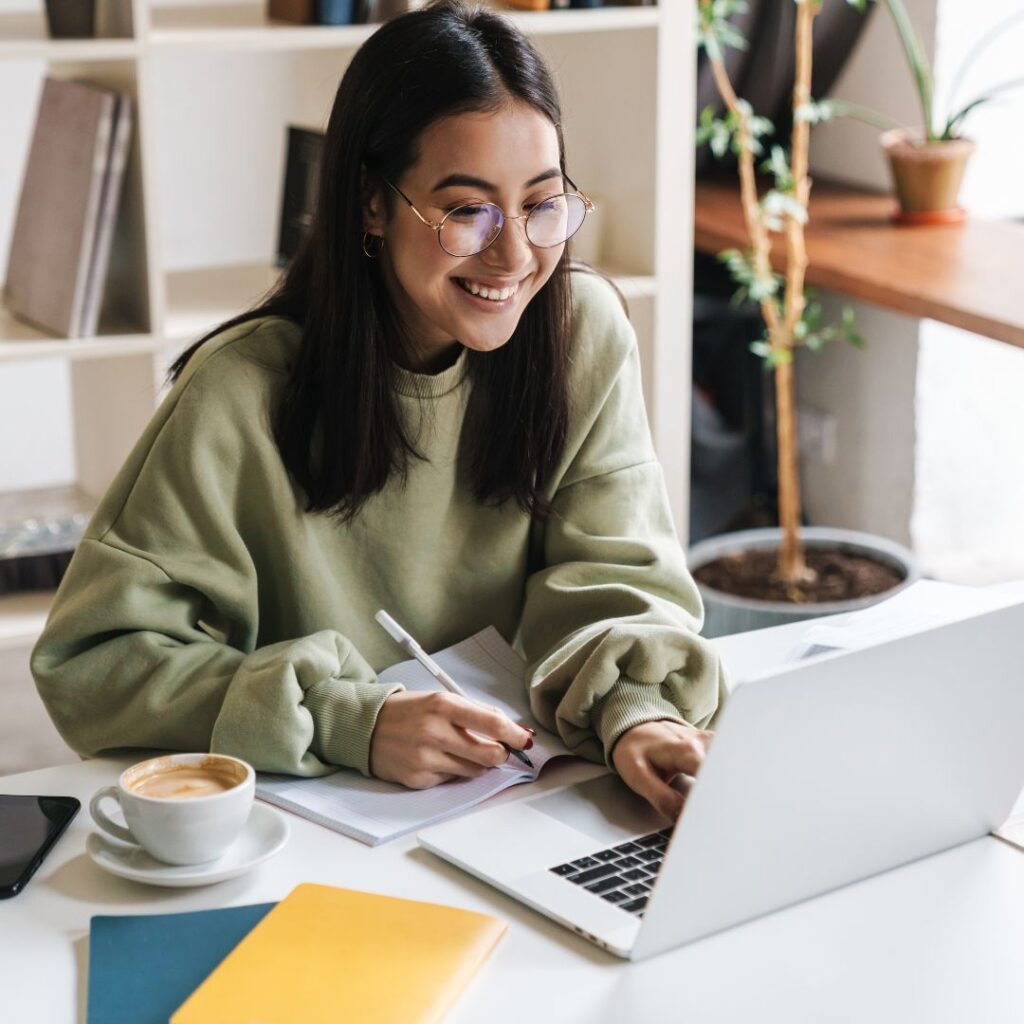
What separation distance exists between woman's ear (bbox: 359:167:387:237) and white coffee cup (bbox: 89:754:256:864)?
0.52m

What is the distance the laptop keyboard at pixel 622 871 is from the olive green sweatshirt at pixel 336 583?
0.14 metres

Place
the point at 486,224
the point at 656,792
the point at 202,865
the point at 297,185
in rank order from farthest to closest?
the point at 297,185 < the point at 486,224 < the point at 656,792 < the point at 202,865

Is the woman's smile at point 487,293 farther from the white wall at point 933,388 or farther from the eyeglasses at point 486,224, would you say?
the white wall at point 933,388

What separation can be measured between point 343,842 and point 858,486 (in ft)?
8.26

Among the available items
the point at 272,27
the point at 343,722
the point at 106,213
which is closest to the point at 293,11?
the point at 272,27

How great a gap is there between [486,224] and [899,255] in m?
1.64

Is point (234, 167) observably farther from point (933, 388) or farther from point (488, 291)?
point (488, 291)

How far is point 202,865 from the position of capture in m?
1.06

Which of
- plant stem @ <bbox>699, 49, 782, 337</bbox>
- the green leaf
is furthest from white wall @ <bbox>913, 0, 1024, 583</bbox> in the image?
plant stem @ <bbox>699, 49, 782, 337</bbox>

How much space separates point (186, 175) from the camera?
3.09 meters

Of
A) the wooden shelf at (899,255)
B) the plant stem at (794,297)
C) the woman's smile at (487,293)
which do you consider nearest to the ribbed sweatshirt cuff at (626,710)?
the woman's smile at (487,293)

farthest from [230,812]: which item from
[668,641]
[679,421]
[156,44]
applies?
[679,421]


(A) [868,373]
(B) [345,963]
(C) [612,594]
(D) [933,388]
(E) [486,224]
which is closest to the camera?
(B) [345,963]

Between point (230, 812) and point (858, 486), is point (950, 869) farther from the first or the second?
point (858, 486)
